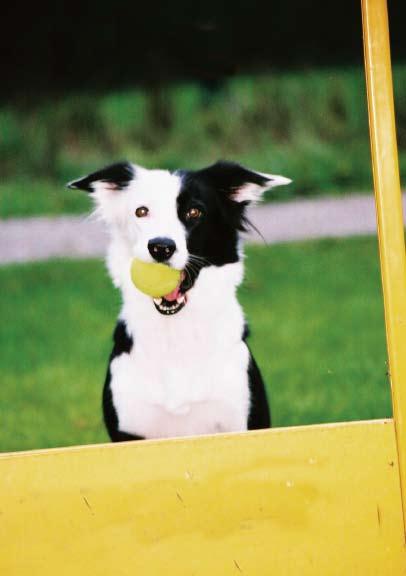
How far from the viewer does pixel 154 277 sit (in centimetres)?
215

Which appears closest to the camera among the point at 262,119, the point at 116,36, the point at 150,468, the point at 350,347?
the point at 150,468

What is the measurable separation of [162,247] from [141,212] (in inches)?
5.0

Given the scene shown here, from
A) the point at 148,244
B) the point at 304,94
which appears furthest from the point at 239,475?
the point at 304,94

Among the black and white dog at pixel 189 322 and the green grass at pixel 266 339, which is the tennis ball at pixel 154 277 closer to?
the black and white dog at pixel 189 322

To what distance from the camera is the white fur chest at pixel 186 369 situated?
7.34 ft

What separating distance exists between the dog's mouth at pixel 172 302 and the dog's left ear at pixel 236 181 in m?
0.29

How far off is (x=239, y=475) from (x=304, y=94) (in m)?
1.39

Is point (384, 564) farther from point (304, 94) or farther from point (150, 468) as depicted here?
point (304, 94)

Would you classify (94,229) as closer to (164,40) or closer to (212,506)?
(164,40)

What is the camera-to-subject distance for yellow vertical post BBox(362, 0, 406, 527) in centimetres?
192

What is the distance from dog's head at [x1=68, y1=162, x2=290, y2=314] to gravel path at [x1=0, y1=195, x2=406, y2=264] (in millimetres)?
327

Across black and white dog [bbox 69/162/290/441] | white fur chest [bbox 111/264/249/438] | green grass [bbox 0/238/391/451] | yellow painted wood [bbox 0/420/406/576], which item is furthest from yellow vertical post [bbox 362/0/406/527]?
green grass [bbox 0/238/391/451]

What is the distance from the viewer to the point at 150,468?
1.93 m

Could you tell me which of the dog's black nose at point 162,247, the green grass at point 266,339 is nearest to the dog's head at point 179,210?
the dog's black nose at point 162,247
